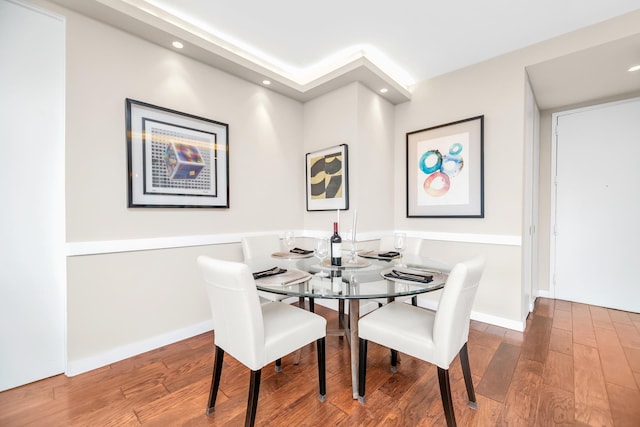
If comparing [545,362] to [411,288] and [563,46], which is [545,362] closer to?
[411,288]

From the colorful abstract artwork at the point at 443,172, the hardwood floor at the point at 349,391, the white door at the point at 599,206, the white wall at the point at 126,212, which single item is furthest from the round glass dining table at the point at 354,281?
the white door at the point at 599,206

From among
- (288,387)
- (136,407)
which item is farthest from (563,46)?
(136,407)

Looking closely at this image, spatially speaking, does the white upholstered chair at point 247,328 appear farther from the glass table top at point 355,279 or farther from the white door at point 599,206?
the white door at point 599,206

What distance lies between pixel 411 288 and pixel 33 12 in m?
3.04

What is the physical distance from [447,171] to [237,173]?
235 cm

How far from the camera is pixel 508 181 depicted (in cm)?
268

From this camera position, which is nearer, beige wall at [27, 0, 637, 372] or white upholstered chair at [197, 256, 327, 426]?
white upholstered chair at [197, 256, 327, 426]

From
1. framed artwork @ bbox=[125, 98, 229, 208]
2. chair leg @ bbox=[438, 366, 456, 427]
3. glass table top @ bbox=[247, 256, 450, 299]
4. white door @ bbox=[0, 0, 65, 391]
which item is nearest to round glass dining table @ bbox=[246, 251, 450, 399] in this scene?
glass table top @ bbox=[247, 256, 450, 299]

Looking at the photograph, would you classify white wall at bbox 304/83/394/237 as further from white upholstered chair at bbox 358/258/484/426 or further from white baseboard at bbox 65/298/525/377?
white upholstered chair at bbox 358/258/484/426

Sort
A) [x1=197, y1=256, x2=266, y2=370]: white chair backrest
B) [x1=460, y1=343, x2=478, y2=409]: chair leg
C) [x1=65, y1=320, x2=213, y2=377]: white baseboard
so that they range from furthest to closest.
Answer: [x1=65, y1=320, x2=213, y2=377]: white baseboard < [x1=460, y1=343, x2=478, y2=409]: chair leg < [x1=197, y1=256, x2=266, y2=370]: white chair backrest

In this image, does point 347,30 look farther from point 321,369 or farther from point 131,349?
point 131,349

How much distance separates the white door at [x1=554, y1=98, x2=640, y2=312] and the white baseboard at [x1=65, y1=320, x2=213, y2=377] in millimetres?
4405

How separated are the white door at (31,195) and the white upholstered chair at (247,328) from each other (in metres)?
1.35

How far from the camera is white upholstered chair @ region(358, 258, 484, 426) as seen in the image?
136cm
